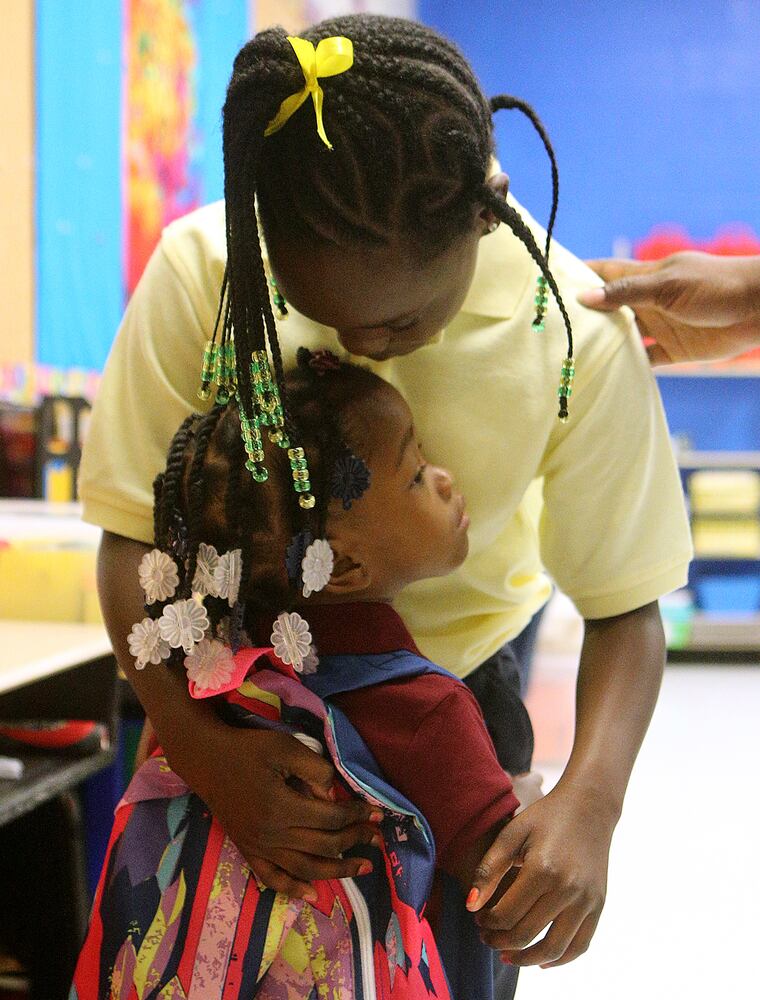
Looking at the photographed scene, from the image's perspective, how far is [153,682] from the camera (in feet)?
3.23

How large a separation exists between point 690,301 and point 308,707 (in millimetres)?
608

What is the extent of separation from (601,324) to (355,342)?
278 mm

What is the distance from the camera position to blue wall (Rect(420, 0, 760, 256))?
6.18 m

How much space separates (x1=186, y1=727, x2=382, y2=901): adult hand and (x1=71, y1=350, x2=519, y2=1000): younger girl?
19mm

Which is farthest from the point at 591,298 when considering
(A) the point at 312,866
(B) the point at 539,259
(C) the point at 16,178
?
(C) the point at 16,178

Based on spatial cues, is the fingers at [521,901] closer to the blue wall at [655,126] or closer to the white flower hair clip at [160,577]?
the white flower hair clip at [160,577]

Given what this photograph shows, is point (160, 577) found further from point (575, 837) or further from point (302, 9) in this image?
point (302, 9)

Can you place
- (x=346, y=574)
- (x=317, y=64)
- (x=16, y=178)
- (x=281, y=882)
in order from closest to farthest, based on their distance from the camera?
1. (x=317, y=64)
2. (x=281, y=882)
3. (x=346, y=574)
4. (x=16, y=178)

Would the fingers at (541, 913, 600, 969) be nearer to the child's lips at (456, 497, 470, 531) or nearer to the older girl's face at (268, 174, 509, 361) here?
the child's lips at (456, 497, 470, 531)

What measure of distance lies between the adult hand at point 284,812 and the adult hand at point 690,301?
0.55 meters

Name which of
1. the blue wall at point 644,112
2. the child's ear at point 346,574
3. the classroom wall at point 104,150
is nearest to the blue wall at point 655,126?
the blue wall at point 644,112

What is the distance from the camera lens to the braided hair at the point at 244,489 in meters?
0.96

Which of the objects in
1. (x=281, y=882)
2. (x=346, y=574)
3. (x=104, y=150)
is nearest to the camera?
(x=281, y=882)

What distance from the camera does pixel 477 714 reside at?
97 centimetres
